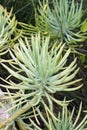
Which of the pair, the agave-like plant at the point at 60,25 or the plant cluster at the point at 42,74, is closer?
the plant cluster at the point at 42,74

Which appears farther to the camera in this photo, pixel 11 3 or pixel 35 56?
pixel 11 3

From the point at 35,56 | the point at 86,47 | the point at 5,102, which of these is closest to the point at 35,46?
the point at 35,56

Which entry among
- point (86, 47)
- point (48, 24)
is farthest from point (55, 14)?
point (86, 47)

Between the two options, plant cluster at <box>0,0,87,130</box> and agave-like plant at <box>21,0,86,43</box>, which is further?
agave-like plant at <box>21,0,86,43</box>

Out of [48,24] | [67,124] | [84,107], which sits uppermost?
[48,24]

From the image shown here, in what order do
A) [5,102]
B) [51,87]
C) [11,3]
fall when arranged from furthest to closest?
[11,3], [5,102], [51,87]

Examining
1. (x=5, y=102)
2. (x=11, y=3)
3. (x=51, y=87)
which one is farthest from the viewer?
(x=11, y=3)

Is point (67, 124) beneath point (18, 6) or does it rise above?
beneath

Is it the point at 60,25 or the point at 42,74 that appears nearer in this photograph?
the point at 42,74

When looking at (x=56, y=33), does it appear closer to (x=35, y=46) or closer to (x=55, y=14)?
(x=55, y=14)

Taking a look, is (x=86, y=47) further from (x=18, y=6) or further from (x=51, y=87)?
(x=51, y=87)
